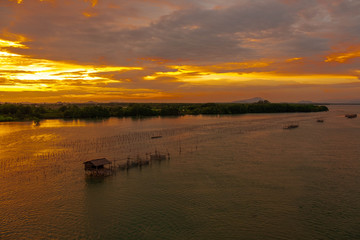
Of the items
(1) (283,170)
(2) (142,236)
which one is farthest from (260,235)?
(1) (283,170)

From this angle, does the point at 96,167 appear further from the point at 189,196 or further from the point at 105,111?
the point at 105,111

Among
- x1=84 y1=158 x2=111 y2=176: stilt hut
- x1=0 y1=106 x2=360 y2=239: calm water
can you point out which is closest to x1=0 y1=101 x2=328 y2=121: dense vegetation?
x1=0 y1=106 x2=360 y2=239: calm water

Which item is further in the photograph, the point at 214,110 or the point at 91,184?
the point at 214,110

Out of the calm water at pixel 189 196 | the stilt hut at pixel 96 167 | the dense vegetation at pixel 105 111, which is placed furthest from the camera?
the dense vegetation at pixel 105 111

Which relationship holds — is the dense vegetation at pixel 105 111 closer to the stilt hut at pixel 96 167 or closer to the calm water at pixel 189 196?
the calm water at pixel 189 196

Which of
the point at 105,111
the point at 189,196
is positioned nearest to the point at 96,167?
the point at 189,196

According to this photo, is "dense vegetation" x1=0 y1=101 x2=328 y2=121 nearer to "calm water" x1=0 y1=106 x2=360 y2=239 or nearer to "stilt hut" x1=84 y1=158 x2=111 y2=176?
"calm water" x1=0 y1=106 x2=360 y2=239

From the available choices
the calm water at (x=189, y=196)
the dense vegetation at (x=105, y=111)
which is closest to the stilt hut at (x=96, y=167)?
the calm water at (x=189, y=196)

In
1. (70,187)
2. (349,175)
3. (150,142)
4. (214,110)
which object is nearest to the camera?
(70,187)

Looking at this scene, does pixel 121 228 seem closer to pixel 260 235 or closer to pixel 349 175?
pixel 260 235
